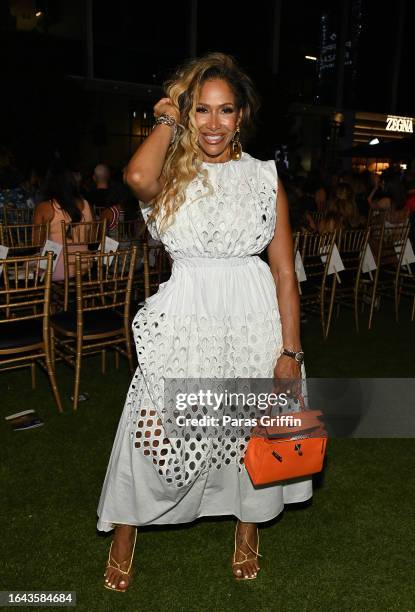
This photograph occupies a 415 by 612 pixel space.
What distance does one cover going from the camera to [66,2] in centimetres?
1512

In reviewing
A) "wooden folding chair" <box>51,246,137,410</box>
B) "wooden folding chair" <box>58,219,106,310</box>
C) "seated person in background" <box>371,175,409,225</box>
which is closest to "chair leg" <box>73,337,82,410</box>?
"wooden folding chair" <box>51,246,137,410</box>

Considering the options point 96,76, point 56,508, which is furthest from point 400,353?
point 96,76

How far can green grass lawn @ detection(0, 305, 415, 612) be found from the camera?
2217 mm

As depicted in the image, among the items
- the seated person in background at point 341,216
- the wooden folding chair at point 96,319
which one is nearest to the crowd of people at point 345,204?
the seated person in background at point 341,216

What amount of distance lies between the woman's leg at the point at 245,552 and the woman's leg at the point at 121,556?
42 centimetres

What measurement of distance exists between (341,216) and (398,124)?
2071 centimetres

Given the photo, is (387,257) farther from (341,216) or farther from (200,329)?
(200,329)

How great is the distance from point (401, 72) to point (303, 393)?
2500 cm

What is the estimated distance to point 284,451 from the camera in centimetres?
189

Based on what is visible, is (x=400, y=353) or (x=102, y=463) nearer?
(x=102, y=463)

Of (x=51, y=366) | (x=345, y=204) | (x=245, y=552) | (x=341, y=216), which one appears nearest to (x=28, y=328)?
(x=51, y=366)

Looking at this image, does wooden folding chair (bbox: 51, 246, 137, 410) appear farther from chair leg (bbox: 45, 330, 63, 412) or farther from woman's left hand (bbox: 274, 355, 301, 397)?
woman's left hand (bbox: 274, 355, 301, 397)

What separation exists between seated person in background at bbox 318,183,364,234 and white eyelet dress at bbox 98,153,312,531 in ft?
12.6

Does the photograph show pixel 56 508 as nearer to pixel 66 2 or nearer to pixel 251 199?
pixel 251 199
